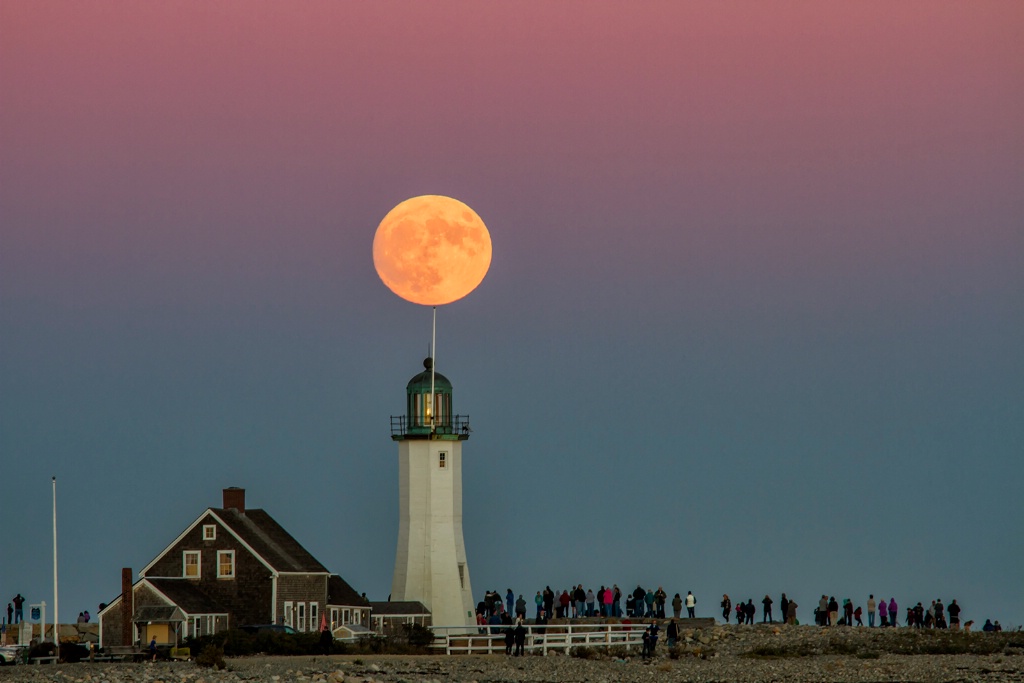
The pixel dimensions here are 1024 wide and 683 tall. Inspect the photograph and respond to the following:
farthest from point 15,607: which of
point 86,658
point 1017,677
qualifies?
point 1017,677

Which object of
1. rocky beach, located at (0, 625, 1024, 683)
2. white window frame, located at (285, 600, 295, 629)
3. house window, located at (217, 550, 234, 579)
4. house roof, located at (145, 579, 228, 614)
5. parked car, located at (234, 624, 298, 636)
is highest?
house window, located at (217, 550, 234, 579)

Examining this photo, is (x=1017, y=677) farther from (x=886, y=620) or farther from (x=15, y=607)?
(x=15, y=607)

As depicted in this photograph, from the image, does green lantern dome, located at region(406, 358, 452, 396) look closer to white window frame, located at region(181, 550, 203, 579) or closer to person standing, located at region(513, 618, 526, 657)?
white window frame, located at region(181, 550, 203, 579)

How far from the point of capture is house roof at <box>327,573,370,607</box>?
207 ft

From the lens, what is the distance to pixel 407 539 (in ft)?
217

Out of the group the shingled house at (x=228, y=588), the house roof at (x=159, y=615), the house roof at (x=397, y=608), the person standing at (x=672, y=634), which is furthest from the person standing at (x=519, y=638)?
the house roof at (x=159, y=615)

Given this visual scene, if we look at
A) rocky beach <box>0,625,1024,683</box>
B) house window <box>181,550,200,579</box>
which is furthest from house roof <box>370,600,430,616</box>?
rocky beach <box>0,625,1024,683</box>

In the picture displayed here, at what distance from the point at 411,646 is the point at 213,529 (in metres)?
8.23

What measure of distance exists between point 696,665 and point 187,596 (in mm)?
16651

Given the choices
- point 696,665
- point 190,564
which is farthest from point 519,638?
point 190,564

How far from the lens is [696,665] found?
53.2 metres

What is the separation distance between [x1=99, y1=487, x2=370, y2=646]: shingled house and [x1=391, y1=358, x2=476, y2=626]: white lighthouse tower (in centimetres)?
281

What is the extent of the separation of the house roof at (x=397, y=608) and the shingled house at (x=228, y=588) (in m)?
0.63

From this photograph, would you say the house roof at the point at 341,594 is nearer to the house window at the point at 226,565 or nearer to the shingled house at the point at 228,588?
the shingled house at the point at 228,588
